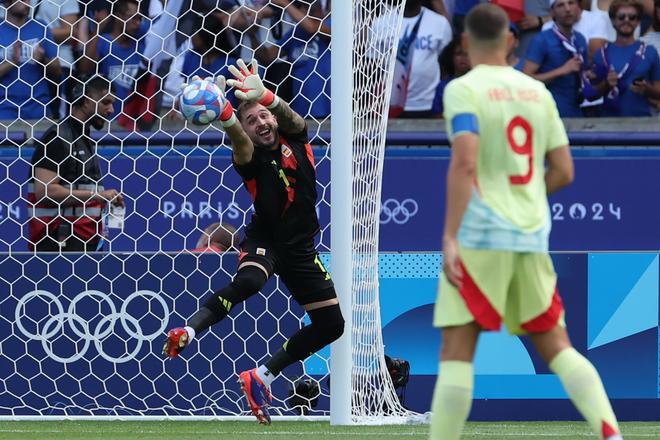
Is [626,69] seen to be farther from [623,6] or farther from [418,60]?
[418,60]

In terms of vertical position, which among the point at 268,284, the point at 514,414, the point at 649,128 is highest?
the point at 649,128

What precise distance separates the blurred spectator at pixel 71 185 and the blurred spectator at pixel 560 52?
434cm

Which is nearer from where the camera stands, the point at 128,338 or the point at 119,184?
the point at 128,338

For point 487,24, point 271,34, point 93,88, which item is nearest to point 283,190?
point 93,88

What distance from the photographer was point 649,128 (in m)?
11.6

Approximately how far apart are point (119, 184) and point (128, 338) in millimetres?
2090

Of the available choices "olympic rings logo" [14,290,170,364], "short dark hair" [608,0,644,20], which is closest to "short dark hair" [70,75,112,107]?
"olympic rings logo" [14,290,170,364]

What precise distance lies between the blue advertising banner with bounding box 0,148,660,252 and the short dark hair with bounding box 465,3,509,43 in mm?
4973

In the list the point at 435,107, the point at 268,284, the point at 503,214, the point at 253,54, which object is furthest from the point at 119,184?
the point at 503,214

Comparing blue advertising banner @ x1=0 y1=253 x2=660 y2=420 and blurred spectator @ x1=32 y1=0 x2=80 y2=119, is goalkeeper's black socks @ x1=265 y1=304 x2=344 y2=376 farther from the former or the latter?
blurred spectator @ x1=32 y1=0 x2=80 y2=119

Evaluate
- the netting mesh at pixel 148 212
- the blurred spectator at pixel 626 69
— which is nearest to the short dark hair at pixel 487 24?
the netting mesh at pixel 148 212

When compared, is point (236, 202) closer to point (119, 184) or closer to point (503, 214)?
point (119, 184)

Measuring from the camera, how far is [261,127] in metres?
7.45

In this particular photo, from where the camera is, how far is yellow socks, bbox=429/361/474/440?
4.34 meters
